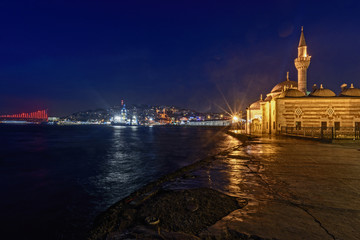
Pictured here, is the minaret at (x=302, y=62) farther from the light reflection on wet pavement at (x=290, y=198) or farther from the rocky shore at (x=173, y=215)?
the rocky shore at (x=173, y=215)

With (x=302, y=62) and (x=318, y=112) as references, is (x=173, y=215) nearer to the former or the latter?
(x=318, y=112)

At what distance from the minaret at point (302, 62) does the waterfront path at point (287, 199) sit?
35206 mm

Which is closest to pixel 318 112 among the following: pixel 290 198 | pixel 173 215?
pixel 290 198

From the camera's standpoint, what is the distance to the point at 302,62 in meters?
37.6

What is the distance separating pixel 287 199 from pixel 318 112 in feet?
89.7

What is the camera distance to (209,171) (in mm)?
7699

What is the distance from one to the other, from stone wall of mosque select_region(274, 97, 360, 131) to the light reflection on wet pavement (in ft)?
68.1

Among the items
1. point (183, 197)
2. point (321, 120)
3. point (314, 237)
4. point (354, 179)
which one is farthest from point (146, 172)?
point (321, 120)

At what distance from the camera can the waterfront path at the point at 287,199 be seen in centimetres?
329

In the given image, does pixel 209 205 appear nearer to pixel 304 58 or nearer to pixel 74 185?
pixel 74 185

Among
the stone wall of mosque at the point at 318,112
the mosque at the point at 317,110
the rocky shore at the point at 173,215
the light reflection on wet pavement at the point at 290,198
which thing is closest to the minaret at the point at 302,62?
the mosque at the point at 317,110

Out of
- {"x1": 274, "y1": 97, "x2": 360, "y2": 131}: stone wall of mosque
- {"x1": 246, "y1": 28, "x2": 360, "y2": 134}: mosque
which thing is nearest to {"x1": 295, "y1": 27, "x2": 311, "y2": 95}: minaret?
Answer: {"x1": 246, "y1": 28, "x2": 360, "y2": 134}: mosque

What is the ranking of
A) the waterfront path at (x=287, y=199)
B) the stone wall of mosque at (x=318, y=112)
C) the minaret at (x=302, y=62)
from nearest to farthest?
the waterfront path at (x=287, y=199), the stone wall of mosque at (x=318, y=112), the minaret at (x=302, y=62)

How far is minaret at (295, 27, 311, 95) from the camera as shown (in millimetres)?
37500
